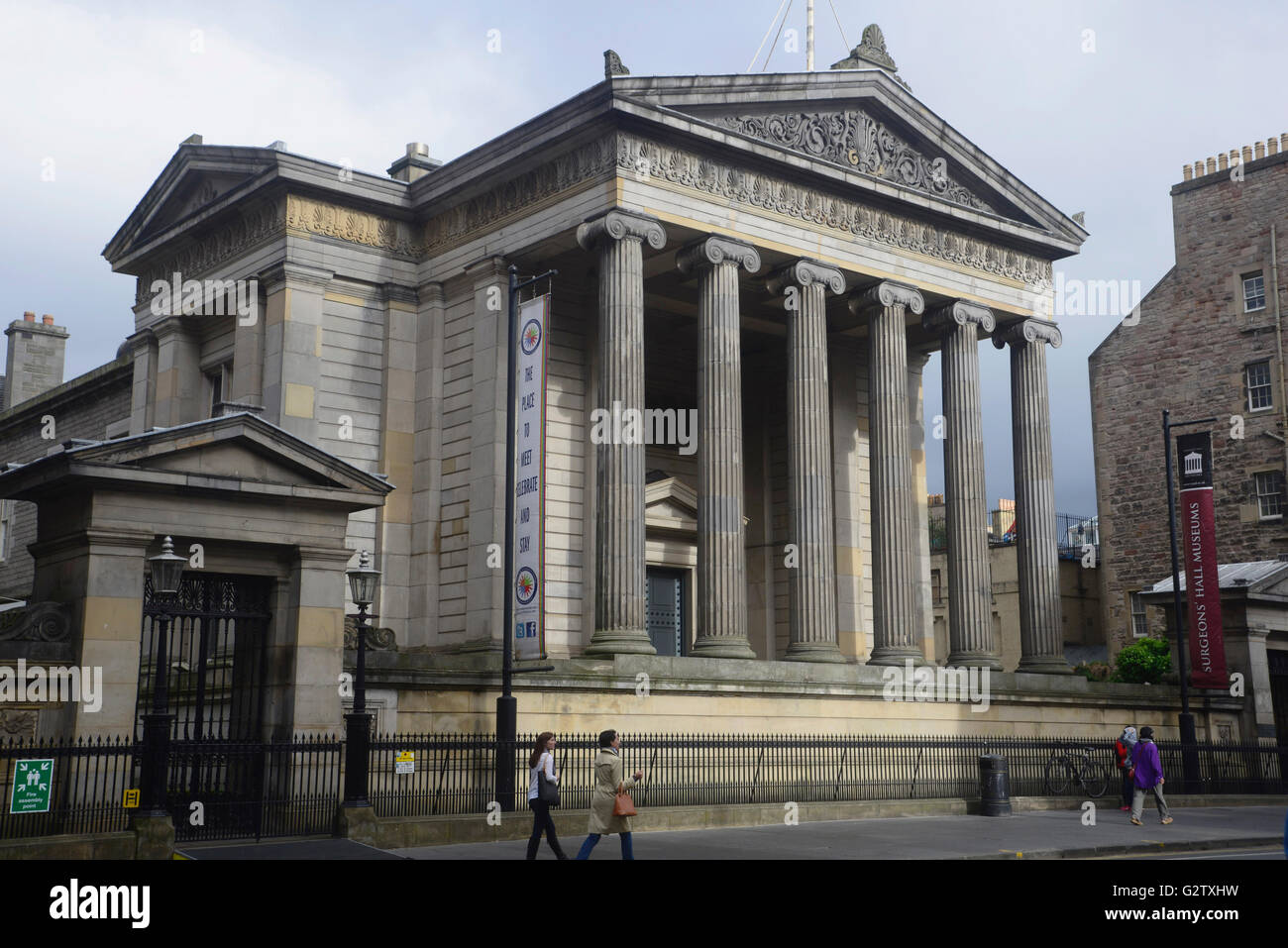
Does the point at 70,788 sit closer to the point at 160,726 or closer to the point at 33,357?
the point at 160,726

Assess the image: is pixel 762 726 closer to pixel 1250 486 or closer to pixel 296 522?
pixel 296 522

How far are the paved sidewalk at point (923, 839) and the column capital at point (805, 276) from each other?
40.9ft

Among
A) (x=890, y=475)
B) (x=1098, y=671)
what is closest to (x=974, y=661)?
(x=890, y=475)

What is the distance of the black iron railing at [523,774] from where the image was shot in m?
17.0

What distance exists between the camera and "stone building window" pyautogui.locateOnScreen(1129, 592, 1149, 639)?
48625 mm

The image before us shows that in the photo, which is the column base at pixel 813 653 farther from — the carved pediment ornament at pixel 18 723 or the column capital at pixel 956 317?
the carved pediment ornament at pixel 18 723

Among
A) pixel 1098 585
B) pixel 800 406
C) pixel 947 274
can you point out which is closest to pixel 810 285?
pixel 800 406

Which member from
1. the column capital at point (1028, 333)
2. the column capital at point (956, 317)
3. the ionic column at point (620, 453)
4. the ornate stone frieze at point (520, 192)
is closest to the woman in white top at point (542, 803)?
the ionic column at point (620, 453)

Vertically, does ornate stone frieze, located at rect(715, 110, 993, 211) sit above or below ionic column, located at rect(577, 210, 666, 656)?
above

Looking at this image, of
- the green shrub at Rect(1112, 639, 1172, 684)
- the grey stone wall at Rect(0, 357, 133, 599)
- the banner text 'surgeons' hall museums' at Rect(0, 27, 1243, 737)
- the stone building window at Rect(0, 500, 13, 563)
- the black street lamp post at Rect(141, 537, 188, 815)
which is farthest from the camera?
the stone building window at Rect(0, 500, 13, 563)

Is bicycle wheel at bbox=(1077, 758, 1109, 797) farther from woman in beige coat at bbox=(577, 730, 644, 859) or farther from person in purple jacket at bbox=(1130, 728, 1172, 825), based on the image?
woman in beige coat at bbox=(577, 730, 644, 859)

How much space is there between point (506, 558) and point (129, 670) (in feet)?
22.3

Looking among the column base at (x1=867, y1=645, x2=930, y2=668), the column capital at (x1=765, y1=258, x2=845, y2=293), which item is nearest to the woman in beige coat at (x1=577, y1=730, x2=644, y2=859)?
the column base at (x1=867, y1=645, x2=930, y2=668)

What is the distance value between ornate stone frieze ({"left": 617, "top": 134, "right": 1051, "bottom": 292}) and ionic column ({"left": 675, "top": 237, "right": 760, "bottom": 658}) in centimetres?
142
